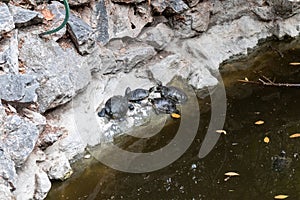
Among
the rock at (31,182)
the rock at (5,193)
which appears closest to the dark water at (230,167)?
the rock at (31,182)

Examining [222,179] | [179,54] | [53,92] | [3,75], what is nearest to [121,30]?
[179,54]

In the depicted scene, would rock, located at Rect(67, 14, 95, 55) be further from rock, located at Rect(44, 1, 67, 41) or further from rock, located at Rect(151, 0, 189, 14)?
rock, located at Rect(151, 0, 189, 14)

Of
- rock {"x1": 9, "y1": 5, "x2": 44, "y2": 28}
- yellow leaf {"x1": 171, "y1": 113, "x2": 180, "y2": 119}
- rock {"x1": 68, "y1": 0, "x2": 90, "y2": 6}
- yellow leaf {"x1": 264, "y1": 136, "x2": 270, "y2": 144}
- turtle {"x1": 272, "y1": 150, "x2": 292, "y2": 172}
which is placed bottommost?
yellow leaf {"x1": 171, "y1": 113, "x2": 180, "y2": 119}

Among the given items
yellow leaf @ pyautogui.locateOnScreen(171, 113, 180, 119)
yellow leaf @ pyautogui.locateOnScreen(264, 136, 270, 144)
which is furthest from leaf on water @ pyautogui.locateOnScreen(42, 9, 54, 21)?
yellow leaf @ pyautogui.locateOnScreen(264, 136, 270, 144)

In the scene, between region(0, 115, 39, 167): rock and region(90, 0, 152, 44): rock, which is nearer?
region(0, 115, 39, 167): rock

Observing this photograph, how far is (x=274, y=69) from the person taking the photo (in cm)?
646

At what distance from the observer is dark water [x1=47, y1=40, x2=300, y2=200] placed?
15.1 ft

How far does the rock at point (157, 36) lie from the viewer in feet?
20.3

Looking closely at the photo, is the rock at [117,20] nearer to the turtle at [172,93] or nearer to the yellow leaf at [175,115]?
the turtle at [172,93]

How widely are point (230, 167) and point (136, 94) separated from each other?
1.39 m

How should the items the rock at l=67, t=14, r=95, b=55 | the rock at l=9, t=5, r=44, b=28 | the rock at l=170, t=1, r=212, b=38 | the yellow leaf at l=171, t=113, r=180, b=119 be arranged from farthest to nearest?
the rock at l=170, t=1, r=212, b=38 < the yellow leaf at l=171, t=113, r=180, b=119 < the rock at l=67, t=14, r=95, b=55 < the rock at l=9, t=5, r=44, b=28

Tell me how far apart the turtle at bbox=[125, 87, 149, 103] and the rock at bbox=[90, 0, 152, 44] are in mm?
584

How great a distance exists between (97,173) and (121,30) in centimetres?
171

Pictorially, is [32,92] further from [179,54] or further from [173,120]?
[179,54]
